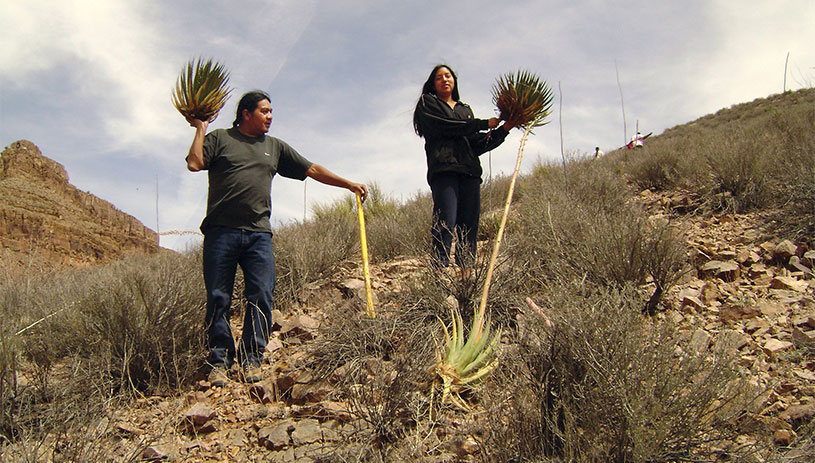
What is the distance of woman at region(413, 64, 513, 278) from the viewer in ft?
12.1

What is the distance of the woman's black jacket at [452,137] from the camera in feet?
12.2

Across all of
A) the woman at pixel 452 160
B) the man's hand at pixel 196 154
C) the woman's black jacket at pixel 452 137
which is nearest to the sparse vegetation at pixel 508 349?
the woman at pixel 452 160

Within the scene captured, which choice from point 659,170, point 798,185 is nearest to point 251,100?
point 798,185

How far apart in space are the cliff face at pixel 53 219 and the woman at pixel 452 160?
855 centimetres

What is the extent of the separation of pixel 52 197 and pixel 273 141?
1003 cm

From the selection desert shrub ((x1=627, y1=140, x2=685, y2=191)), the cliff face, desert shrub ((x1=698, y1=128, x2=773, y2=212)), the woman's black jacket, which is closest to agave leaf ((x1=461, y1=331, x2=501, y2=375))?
the woman's black jacket

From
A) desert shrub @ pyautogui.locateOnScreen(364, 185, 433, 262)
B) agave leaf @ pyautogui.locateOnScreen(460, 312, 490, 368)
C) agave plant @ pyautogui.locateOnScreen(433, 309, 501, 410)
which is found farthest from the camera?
desert shrub @ pyautogui.locateOnScreen(364, 185, 433, 262)

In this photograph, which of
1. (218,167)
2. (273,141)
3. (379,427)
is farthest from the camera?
(273,141)

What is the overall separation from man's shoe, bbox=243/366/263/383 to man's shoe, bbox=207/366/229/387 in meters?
0.11

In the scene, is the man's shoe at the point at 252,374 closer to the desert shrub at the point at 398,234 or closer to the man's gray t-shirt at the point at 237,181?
the man's gray t-shirt at the point at 237,181

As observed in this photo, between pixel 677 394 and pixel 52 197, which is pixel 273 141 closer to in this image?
pixel 677 394

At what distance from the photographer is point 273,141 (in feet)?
11.5

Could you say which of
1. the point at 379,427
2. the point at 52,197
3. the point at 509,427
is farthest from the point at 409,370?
the point at 52,197

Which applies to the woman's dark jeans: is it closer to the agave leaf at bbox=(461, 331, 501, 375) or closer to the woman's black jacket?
the woman's black jacket
